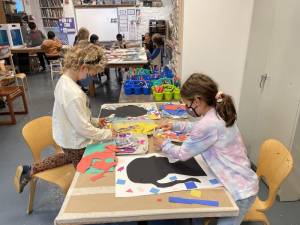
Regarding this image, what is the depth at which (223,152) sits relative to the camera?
126 cm

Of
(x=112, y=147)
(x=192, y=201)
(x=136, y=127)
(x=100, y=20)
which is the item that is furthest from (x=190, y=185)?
(x=100, y=20)

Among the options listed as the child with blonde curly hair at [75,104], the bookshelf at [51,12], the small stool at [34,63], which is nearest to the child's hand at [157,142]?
the child with blonde curly hair at [75,104]

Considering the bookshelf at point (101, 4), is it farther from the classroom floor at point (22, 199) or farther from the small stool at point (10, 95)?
the classroom floor at point (22, 199)

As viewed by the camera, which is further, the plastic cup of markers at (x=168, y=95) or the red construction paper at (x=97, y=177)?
the plastic cup of markers at (x=168, y=95)

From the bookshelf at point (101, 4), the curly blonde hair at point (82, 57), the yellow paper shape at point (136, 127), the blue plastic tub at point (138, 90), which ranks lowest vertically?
the blue plastic tub at point (138, 90)

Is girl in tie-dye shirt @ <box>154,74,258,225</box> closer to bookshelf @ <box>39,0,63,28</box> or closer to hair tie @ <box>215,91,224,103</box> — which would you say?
hair tie @ <box>215,91,224,103</box>

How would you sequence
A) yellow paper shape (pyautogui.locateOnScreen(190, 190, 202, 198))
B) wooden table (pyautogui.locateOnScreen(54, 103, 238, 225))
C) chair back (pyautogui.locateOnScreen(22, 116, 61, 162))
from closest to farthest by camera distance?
wooden table (pyautogui.locateOnScreen(54, 103, 238, 225)) < yellow paper shape (pyautogui.locateOnScreen(190, 190, 202, 198)) < chair back (pyautogui.locateOnScreen(22, 116, 61, 162))

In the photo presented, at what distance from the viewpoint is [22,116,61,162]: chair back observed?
184 centimetres

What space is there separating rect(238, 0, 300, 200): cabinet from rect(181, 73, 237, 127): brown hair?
3.16 feet

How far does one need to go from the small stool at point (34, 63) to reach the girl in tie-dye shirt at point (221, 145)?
6664 millimetres

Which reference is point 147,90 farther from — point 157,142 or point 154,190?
point 154,190

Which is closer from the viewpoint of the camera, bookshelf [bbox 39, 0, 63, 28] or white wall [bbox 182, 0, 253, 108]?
white wall [bbox 182, 0, 253, 108]

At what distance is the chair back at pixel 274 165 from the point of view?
134 centimetres

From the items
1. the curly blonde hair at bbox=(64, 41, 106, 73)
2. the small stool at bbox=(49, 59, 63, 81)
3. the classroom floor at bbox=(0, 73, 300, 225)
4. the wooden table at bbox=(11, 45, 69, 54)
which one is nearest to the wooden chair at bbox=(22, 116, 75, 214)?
the classroom floor at bbox=(0, 73, 300, 225)
